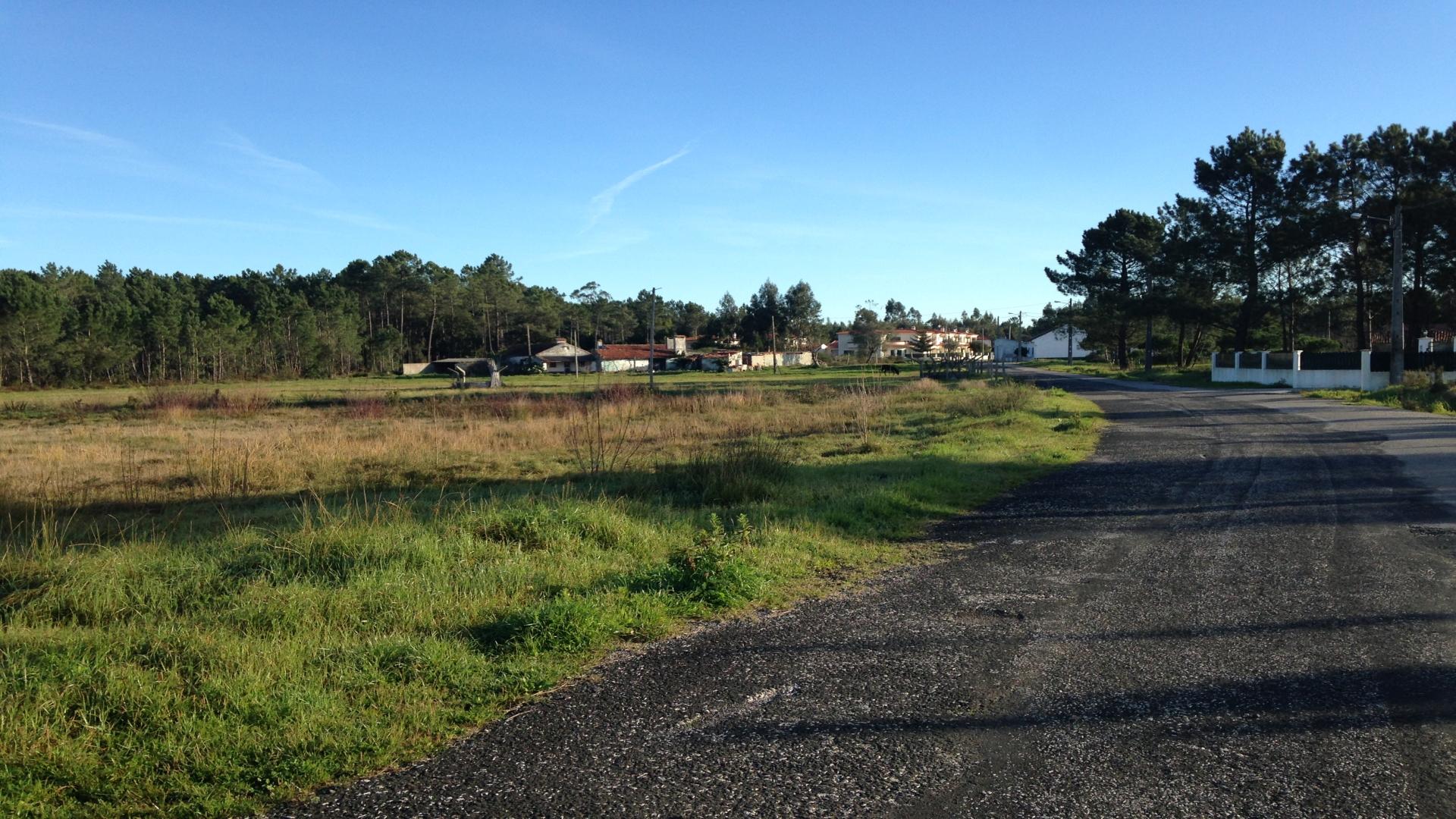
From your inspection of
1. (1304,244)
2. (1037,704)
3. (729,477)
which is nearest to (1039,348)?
(1304,244)

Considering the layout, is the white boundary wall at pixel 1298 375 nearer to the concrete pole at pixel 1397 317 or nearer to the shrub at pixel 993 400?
the concrete pole at pixel 1397 317

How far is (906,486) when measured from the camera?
11914mm

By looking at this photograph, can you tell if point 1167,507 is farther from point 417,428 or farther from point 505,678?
point 417,428

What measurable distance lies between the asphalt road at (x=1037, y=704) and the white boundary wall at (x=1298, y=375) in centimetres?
3111

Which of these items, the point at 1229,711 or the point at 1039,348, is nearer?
the point at 1229,711

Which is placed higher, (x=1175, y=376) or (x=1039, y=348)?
(x=1039, y=348)

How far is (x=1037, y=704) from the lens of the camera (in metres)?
4.56

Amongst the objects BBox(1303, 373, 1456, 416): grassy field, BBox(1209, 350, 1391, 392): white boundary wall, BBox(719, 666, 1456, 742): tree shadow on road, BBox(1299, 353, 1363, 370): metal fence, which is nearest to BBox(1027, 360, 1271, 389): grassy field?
BBox(1209, 350, 1391, 392): white boundary wall

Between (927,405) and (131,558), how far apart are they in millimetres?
26403

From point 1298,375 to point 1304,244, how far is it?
35.5 feet

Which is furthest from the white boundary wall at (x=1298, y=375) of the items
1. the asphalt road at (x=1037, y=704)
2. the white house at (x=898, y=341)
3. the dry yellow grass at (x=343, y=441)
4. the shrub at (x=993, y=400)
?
the white house at (x=898, y=341)

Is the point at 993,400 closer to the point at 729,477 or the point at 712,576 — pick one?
the point at 729,477

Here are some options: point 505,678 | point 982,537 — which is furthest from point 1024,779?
point 982,537

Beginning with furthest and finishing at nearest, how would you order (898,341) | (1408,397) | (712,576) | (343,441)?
(898,341) < (1408,397) < (343,441) < (712,576)
